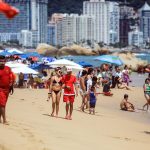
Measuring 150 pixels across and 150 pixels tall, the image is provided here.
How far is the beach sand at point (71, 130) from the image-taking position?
20.6ft

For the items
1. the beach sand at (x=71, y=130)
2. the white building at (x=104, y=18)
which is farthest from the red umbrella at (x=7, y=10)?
the white building at (x=104, y=18)

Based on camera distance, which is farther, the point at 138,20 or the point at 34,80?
the point at 138,20

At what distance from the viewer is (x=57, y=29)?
16112cm

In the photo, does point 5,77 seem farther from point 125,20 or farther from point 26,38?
point 125,20

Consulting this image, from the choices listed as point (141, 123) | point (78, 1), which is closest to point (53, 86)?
point (141, 123)

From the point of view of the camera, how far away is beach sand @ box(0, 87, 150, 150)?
6.27 meters

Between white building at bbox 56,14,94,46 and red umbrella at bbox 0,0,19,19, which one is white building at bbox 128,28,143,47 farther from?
red umbrella at bbox 0,0,19,19

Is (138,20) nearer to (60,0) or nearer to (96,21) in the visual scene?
(96,21)

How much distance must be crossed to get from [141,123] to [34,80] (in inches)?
296

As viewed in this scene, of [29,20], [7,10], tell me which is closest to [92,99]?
[7,10]

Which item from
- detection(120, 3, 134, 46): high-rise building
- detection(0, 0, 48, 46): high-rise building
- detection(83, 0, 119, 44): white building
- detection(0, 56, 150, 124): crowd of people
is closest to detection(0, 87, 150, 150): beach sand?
detection(0, 56, 150, 124): crowd of people

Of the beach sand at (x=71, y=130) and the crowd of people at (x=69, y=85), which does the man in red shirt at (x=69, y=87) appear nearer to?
the crowd of people at (x=69, y=85)

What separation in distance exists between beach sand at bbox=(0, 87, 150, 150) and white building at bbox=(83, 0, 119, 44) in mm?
144703

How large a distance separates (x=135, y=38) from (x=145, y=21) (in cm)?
1441
